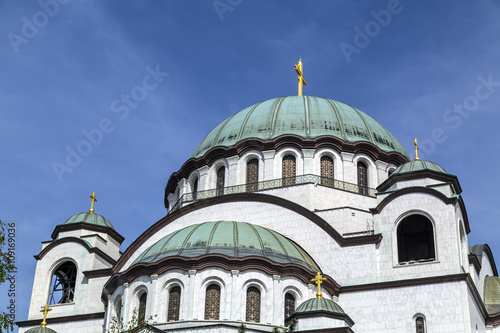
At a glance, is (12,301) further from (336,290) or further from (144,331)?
(336,290)

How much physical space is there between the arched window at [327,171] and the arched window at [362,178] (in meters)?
1.41

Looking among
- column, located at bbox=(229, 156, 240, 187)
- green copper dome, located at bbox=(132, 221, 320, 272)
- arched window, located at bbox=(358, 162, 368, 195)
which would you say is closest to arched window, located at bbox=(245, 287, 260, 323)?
green copper dome, located at bbox=(132, 221, 320, 272)

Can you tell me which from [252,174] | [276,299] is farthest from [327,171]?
[276,299]

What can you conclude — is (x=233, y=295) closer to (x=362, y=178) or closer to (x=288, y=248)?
(x=288, y=248)

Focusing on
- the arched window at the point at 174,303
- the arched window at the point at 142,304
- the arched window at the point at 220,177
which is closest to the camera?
the arched window at the point at 174,303

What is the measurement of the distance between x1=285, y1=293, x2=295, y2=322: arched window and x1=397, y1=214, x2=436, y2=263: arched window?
615 cm

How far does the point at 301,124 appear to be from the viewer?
37.8m

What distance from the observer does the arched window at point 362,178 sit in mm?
36156

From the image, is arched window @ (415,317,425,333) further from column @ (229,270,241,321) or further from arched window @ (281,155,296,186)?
arched window @ (281,155,296,186)

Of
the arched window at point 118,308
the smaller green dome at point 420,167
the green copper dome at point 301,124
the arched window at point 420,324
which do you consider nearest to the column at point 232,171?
the green copper dome at point 301,124

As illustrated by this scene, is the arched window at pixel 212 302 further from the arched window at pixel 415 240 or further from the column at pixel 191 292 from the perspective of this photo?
the arched window at pixel 415 240

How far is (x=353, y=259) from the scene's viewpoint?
3006 cm

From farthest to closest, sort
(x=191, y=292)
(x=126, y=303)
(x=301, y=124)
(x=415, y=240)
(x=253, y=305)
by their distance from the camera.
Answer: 1. (x=301, y=124)
2. (x=415, y=240)
3. (x=126, y=303)
4. (x=253, y=305)
5. (x=191, y=292)

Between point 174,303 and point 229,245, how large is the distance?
2907 millimetres
